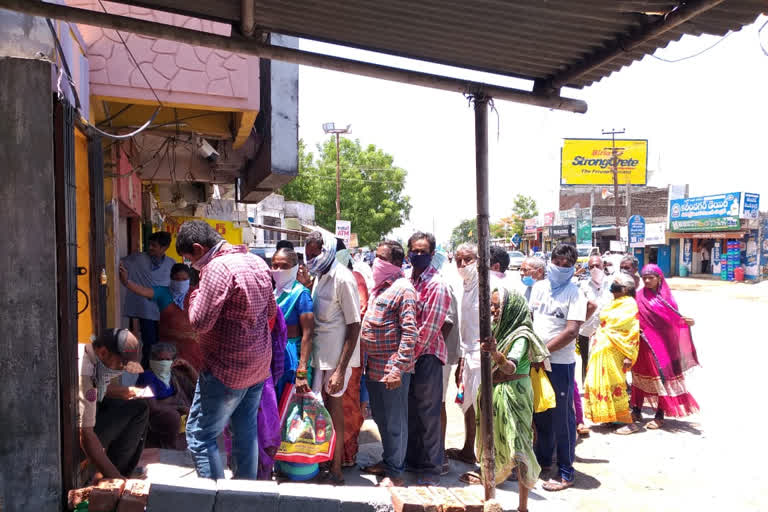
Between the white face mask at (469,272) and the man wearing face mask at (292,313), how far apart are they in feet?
4.47

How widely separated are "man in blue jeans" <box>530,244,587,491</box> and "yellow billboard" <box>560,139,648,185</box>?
1570 inches

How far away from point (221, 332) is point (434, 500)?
154 centimetres

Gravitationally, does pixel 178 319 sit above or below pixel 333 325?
below

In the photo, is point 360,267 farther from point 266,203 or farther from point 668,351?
point 266,203

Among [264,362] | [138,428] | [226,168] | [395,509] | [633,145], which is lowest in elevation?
[395,509]

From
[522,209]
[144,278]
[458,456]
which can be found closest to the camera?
[458,456]

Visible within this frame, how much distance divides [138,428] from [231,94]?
3.65 m

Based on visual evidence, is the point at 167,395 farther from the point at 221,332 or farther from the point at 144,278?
the point at 144,278

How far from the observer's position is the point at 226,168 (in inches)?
385

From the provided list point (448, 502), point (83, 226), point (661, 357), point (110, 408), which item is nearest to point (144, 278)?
Answer: point (83, 226)

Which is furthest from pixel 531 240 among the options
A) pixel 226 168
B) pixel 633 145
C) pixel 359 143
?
pixel 226 168

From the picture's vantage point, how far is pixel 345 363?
13.7 feet

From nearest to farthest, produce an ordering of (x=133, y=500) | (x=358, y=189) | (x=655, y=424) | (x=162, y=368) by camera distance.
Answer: (x=133, y=500) < (x=162, y=368) < (x=655, y=424) < (x=358, y=189)

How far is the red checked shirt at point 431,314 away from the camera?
171 inches
